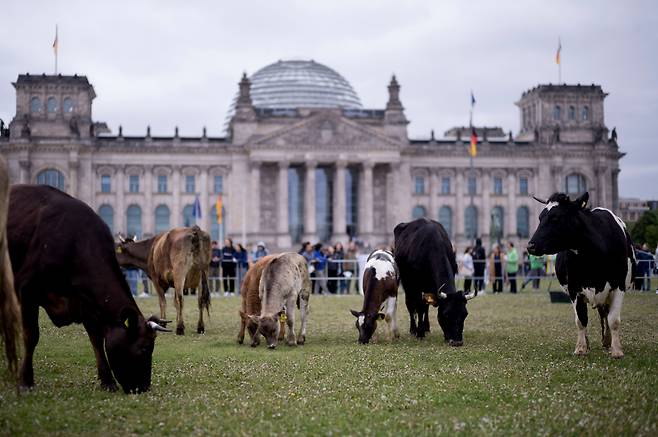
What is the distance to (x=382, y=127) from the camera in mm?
84562

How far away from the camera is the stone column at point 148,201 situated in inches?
3223

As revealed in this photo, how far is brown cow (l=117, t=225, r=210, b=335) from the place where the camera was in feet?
60.8

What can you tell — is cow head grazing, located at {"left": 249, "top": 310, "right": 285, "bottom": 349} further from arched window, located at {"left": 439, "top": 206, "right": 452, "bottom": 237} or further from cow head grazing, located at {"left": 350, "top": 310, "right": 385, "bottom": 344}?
arched window, located at {"left": 439, "top": 206, "right": 452, "bottom": 237}

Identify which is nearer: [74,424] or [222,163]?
[74,424]

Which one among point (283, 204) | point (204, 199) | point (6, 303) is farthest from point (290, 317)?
point (204, 199)

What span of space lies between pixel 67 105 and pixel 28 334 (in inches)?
3039

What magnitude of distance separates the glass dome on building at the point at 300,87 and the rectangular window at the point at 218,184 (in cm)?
1503

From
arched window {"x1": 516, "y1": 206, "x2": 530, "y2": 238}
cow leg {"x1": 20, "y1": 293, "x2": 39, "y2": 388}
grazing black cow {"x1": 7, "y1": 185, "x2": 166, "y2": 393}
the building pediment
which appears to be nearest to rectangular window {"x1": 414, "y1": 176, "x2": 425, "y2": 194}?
the building pediment

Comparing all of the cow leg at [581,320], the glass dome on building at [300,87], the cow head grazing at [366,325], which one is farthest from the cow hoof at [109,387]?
the glass dome on building at [300,87]

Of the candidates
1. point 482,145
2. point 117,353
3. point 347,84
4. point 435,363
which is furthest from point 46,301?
point 347,84

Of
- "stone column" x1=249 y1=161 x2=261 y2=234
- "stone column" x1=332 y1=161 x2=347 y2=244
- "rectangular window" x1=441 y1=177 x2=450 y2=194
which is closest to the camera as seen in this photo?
"stone column" x1=249 y1=161 x2=261 y2=234

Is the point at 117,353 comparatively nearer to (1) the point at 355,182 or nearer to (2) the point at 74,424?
(2) the point at 74,424

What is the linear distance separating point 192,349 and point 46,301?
17.8 feet

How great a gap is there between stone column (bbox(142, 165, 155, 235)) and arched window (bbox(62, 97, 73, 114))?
10.0m
